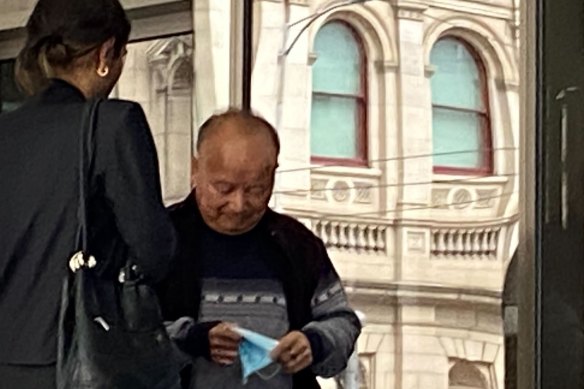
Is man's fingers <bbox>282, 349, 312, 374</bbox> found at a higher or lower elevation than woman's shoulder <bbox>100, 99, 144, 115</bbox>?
lower

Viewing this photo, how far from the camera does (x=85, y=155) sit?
3.46 meters

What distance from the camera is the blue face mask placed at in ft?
12.3

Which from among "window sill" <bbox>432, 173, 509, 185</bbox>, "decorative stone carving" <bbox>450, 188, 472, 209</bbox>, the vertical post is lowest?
"decorative stone carving" <bbox>450, 188, 472, 209</bbox>

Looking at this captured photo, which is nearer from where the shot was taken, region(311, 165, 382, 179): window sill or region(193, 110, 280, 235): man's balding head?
region(193, 110, 280, 235): man's balding head

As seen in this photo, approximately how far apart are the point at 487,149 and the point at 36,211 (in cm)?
210

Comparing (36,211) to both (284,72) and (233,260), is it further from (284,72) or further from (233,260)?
(284,72)

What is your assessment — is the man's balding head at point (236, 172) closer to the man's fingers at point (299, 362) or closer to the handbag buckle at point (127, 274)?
the man's fingers at point (299, 362)

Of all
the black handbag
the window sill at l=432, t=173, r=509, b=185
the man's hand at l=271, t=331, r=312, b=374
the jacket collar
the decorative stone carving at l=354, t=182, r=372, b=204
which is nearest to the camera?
the black handbag

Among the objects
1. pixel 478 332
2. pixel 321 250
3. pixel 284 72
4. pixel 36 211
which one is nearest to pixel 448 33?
pixel 284 72

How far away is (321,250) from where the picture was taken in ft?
13.2

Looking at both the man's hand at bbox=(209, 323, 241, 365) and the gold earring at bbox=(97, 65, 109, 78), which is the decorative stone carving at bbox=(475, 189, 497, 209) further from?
the gold earring at bbox=(97, 65, 109, 78)

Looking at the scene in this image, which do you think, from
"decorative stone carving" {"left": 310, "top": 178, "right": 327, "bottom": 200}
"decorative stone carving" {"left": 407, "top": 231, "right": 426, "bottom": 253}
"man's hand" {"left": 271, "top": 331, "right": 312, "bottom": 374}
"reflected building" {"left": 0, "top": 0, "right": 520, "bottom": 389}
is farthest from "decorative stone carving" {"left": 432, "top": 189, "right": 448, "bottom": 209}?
"man's hand" {"left": 271, "top": 331, "right": 312, "bottom": 374}

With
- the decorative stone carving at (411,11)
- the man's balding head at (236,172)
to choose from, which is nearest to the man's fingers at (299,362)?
the man's balding head at (236,172)

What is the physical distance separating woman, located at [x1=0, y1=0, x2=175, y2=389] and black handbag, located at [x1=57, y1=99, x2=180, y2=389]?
2cm
